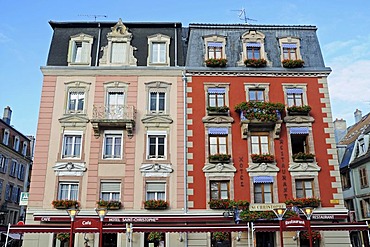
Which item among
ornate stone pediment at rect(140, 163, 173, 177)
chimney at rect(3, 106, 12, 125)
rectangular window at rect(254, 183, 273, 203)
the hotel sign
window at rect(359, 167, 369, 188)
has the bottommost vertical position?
the hotel sign

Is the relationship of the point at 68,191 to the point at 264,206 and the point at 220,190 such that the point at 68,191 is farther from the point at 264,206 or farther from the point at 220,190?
the point at 264,206

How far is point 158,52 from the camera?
24266mm

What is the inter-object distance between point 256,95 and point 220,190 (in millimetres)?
6439

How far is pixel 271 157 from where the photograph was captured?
2180 centimetres

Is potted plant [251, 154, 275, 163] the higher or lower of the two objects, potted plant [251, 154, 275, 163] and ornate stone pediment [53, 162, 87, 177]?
the higher

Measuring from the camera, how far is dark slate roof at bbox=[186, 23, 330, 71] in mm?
24297

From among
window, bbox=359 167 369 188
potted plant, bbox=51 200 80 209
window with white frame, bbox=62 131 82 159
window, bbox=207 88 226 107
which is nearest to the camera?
potted plant, bbox=51 200 80 209

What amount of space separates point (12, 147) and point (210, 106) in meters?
27.6

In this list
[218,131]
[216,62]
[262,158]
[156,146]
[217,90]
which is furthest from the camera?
[216,62]

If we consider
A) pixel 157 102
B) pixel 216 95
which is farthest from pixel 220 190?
pixel 157 102

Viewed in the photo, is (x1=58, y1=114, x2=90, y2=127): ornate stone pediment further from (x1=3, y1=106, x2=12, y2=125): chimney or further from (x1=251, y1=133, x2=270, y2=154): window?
(x1=3, y1=106, x2=12, y2=125): chimney

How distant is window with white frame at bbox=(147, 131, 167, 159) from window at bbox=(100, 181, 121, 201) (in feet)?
8.38

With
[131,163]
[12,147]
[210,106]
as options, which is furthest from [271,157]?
[12,147]

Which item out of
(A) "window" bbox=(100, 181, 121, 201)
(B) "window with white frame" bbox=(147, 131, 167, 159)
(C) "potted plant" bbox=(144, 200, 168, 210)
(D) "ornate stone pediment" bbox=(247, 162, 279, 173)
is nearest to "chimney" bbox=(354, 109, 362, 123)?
(D) "ornate stone pediment" bbox=(247, 162, 279, 173)
